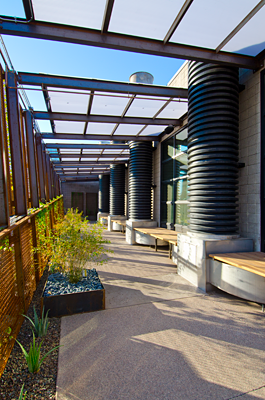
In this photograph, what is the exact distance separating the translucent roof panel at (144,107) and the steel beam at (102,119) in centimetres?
19

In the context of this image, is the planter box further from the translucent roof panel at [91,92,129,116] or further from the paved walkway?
the translucent roof panel at [91,92,129,116]

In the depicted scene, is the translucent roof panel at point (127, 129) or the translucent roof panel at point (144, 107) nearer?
the translucent roof panel at point (144, 107)

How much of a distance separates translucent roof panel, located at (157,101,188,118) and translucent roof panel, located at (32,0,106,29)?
2658 millimetres

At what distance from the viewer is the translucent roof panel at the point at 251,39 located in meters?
3.08

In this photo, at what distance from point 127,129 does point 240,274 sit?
5.23 metres

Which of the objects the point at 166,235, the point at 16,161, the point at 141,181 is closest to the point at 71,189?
the point at 141,181

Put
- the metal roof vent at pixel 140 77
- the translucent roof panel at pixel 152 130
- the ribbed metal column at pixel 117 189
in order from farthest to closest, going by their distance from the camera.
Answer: the ribbed metal column at pixel 117 189
the metal roof vent at pixel 140 77
the translucent roof panel at pixel 152 130

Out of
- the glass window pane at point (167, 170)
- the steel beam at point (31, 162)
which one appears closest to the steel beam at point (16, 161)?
the steel beam at point (31, 162)

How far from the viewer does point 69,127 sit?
22.4 feet

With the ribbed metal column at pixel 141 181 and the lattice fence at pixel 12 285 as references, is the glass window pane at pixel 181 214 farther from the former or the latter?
the lattice fence at pixel 12 285

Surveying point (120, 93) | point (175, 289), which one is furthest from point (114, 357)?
point (120, 93)

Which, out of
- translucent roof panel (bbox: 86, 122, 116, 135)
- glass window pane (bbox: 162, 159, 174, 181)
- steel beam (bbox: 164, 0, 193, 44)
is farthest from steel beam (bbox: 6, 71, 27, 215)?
glass window pane (bbox: 162, 159, 174, 181)

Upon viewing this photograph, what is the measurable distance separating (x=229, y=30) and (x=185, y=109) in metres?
2.55

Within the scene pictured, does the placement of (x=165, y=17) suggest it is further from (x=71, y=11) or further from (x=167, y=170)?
(x=167, y=170)
